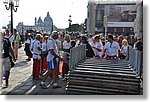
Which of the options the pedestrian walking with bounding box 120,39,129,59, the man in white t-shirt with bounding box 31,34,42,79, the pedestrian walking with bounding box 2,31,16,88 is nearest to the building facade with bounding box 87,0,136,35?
the pedestrian walking with bounding box 120,39,129,59

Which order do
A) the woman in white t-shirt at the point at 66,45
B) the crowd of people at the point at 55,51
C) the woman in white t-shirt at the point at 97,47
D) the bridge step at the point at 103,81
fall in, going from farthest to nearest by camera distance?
the woman in white t-shirt at the point at 66,45 < the woman in white t-shirt at the point at 97,47 < the crowd of people at the point at 55,51 < the bridge step at the point at 103,81

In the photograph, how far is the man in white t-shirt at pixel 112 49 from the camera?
598 centimetres

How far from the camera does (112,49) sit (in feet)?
19.7

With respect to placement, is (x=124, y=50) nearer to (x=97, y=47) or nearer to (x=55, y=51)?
(x=97, y=47)

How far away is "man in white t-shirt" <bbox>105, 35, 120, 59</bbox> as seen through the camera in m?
5.98

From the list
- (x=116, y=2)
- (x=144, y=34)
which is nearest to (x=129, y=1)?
(x=116, y=2)

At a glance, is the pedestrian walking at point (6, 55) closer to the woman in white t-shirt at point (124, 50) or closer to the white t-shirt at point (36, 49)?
the white t-shirt at point (36, 49)

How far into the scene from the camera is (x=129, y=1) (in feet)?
16.2

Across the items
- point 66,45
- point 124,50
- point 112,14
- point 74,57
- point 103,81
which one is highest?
point 112,14

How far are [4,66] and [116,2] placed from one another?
2.22m

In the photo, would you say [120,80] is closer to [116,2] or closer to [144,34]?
[144,34]

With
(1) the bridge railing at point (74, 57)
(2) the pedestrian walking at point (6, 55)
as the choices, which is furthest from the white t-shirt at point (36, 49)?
(1) the bridge railing at point (74, 57)

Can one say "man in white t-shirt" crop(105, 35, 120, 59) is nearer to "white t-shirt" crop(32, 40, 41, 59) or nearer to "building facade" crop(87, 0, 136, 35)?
"building facade" crop(87, 0, 136, 35)

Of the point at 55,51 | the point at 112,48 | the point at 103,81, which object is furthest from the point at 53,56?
the point at 112,48
